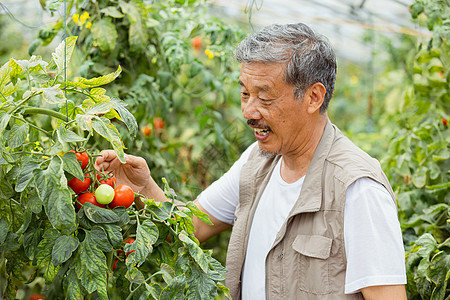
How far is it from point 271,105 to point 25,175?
0.68 metres

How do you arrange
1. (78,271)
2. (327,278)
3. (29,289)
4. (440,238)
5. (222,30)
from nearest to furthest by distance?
(78,271) < (327,278) < (440,238) < (29,289) < (222,30)

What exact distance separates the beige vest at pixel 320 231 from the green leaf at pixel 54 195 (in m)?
0.66

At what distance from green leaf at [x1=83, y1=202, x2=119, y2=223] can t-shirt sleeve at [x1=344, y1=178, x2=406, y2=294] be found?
2.00 feet

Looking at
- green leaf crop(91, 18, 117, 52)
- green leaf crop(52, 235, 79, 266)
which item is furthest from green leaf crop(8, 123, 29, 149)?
green leaf crop(91, 18, 117, 52)

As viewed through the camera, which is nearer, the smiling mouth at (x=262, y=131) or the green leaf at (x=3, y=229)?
the green leaf at (x=3, y=229)

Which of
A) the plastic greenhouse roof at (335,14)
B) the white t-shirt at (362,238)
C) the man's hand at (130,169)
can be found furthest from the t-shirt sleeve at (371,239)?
the plastic greenhouse roof at (335,14)

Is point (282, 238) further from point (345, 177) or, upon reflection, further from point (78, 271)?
point (78, 271)

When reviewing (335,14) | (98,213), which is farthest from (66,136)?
(335,14)

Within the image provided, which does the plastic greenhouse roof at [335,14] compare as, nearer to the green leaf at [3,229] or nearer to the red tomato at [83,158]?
the red tomato at [83,158]

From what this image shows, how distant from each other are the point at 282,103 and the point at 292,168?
0.82ft

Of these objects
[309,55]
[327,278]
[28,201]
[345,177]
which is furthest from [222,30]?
[28,201]

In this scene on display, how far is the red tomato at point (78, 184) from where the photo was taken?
3.78 ft

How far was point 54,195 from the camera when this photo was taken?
1.00 metres

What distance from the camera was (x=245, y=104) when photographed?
1.47 m
